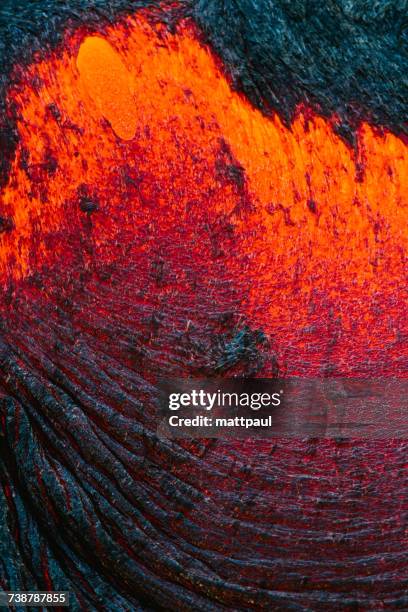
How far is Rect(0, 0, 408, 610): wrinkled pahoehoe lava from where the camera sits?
1.31 meters

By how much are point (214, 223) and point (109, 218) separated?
21cm

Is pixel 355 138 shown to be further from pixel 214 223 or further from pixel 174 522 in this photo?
pixel 174 522

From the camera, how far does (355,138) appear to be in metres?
1.57

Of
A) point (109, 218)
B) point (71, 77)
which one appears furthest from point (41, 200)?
point (71, 77)

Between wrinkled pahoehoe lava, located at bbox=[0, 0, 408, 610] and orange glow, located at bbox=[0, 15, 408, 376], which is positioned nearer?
wrinkled pahoehoe lava, located at bbox=[0, 0, 408, 610]

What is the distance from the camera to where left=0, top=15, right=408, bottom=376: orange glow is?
1478 mm

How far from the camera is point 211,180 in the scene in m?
1.53

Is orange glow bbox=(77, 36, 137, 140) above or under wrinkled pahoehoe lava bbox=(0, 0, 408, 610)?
above

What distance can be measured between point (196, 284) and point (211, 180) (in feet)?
0.73

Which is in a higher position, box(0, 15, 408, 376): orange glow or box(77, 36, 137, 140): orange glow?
box(77, 36, 137, 140): orange glow

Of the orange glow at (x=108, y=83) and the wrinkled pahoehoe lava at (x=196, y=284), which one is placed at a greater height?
the orange glow at (x=108, y=83)

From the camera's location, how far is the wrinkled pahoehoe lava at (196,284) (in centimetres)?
131

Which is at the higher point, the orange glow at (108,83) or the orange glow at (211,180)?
the orange glow at (108,83)

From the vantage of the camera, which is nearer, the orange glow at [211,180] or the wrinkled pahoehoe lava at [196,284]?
the wrinkled pahoehoe lava at [196,284]
